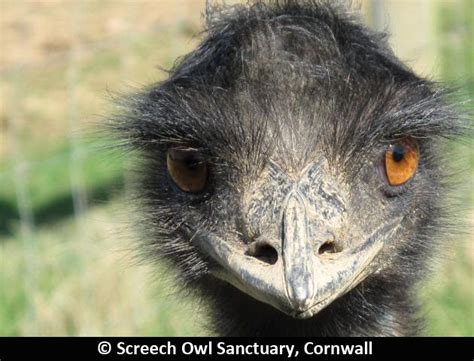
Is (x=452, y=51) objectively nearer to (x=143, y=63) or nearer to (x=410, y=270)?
(x=143, y=63)

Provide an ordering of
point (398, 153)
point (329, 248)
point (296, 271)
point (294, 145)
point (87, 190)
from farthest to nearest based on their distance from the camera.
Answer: point (87, 190)
point (398, 153)
point (294, 145)
point (329, 248)
point (296, 271)

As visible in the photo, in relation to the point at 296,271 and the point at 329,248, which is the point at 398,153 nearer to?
the point at 329,248

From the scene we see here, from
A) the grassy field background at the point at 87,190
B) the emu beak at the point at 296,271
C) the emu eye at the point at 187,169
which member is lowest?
the emu beak at the point at 296,271

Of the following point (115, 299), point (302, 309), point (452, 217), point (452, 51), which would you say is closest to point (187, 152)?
point (302, 309)

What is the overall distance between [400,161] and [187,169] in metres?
0.57

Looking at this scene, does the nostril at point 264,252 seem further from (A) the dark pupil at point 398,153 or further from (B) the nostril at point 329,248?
(A) the dark pupil at point 398,153

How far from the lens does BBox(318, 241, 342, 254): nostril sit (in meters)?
2.61

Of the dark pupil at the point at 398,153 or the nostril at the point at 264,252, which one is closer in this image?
the nostril at the point at 264,252

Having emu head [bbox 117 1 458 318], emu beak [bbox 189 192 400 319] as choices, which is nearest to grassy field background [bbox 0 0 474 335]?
emu head [bbox 117 1 458 318]

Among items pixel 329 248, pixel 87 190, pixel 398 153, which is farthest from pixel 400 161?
pixel 87 190

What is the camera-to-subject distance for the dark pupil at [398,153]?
9.77ft

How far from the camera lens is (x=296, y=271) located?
2492mm

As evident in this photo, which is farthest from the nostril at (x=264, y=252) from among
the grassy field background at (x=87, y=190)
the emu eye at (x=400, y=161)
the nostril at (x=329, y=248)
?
the grassy field background at (x=87, y=190)

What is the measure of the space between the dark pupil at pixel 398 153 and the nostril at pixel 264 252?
1.74ft
